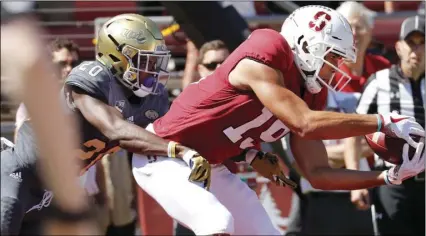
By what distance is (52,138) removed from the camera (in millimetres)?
2791

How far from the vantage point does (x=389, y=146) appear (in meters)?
4.64

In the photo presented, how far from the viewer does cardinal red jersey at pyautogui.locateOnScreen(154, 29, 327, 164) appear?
459cm

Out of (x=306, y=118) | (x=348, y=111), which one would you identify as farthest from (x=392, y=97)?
(x=306, y=118)

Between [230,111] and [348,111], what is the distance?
1.92 metres

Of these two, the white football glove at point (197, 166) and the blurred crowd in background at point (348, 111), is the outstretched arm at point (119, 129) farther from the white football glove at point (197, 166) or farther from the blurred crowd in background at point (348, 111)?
the blurred crowd in background at point (348, 111)

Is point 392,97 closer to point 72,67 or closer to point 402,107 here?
point 402,107

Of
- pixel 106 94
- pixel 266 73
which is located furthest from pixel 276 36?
pixel 106 94

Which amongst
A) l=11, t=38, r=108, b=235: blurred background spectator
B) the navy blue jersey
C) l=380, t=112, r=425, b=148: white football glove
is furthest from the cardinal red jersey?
l=11, t=38, r=108, b=235: blurred background spectator

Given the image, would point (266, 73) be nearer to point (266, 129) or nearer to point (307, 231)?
point (266, 129)

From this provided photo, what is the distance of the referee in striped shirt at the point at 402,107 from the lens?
6215 mm

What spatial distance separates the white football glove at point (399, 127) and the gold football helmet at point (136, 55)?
1.45m

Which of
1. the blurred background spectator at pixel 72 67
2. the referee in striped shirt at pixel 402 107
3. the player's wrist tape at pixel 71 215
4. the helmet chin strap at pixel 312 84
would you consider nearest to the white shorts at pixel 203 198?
the helmet chin strap at pixel 312 84

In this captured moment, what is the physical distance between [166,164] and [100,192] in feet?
6.22

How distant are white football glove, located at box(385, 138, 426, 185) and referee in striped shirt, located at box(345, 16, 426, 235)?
155 centimetres
